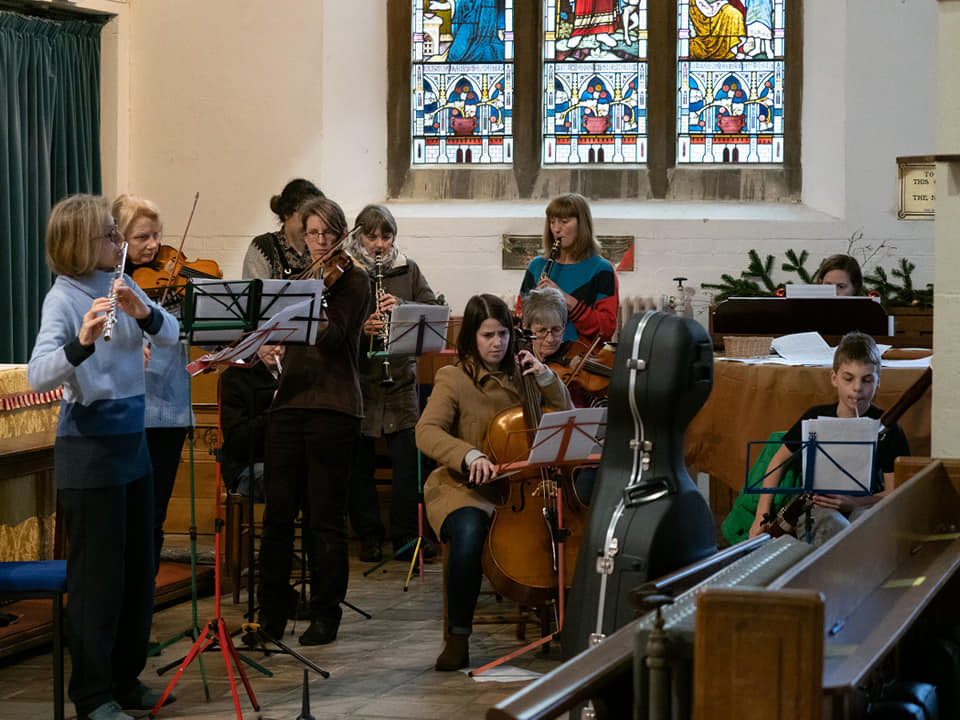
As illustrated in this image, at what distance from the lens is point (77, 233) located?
3.58 metres

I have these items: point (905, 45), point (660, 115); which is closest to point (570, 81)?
point (660, 115)

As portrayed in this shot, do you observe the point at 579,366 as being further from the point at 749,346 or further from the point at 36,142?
the point at 36,142

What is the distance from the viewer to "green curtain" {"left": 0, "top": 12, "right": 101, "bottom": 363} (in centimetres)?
759

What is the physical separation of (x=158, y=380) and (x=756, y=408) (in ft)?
8.04

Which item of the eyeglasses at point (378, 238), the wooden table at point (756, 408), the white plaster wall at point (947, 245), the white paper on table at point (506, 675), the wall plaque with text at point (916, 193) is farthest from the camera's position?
the wall plaque with text at point (916, 193)

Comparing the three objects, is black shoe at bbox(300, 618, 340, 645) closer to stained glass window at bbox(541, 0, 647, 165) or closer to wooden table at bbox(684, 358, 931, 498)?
wooden table at bbox(684, 358, 931, 498)

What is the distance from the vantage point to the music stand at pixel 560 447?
A: 159 inches

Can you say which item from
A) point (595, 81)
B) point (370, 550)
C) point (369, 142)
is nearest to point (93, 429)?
point (370, 550)

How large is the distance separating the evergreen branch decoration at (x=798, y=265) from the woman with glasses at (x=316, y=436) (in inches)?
155

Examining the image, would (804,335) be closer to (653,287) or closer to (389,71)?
(653,287)

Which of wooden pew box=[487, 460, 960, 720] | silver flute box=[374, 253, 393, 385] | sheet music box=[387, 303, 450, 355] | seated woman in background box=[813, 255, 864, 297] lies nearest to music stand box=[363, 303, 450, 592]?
sheet music box=[387, 303, 450, 355]

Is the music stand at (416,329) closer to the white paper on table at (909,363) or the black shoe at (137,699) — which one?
the black shoe at (137,699)

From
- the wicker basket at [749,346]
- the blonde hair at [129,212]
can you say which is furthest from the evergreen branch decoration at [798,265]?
the blonde hair at [129,212]

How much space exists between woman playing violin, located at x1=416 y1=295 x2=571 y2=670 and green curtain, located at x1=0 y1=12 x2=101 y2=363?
12.9ft
